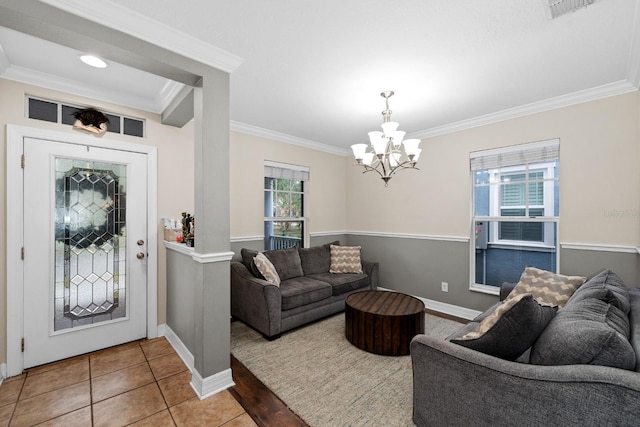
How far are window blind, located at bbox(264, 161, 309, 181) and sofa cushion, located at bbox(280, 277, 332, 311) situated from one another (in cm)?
165

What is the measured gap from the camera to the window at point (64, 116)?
8.11 feet

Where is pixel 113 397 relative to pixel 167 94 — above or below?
below

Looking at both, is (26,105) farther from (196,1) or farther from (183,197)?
(196,1)

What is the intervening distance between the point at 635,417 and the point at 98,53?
10.9ft

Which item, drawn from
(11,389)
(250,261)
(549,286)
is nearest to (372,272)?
(250,261)

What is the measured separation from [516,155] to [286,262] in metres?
3.26

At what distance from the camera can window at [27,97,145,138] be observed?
2471 mm

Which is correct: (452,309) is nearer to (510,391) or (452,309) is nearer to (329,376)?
(329,376)

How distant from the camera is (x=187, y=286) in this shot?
8.29ft

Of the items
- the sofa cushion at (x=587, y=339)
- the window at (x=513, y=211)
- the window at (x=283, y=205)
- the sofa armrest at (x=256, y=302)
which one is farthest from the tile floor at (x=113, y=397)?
the window at (x=513, y=211)

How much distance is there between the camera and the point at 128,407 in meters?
1.99

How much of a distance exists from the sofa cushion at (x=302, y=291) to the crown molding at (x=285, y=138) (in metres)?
2.17

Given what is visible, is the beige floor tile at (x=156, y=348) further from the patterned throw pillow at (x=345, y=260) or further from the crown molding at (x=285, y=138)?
the crown molding at (x=285, y=138)

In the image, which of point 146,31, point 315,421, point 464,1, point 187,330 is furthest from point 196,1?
point 315,421
